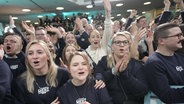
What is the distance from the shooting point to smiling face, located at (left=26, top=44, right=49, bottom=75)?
2332 mm

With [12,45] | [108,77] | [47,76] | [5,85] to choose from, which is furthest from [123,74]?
[12,45]

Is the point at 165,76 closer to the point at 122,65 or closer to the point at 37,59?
the point at 122,65

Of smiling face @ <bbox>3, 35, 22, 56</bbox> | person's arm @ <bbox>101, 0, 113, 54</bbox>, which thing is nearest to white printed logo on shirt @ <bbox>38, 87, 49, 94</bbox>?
smiling face @ <bbox>3, 35, 22, 56</bbox>

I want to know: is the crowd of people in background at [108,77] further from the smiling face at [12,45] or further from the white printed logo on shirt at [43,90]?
the smiling face at [12,45]

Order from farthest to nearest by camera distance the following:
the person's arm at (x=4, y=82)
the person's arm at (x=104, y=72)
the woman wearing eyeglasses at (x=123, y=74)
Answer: the person's arm at (x=104, y=72), the woman wearing eyeglasses at (x=123, y=74), the person's arm at (x=4, y=82)

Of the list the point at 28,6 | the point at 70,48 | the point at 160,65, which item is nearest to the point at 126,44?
the point at 160,65

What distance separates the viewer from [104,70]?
255 cm

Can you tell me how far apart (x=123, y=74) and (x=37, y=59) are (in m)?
0.80

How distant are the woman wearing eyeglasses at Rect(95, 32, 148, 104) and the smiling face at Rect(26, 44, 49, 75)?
56cm

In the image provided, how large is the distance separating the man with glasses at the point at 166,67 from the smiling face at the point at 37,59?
933 mm

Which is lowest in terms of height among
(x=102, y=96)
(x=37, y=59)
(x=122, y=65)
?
(x=102, y=96)

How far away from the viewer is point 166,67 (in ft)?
6.93

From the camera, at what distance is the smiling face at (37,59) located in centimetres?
233

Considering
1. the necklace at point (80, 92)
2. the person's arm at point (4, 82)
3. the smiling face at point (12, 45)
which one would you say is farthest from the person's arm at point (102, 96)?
the smiling face at point (12, 45)
